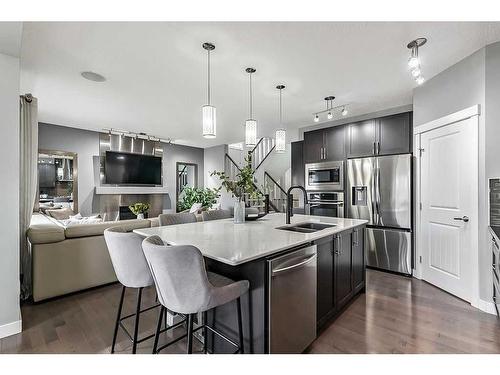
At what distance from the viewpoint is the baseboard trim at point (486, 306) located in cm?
243

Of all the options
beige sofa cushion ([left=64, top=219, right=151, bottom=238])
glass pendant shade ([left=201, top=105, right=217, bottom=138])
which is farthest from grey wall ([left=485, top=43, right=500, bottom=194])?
beige sofa cushion ([left=64, top=219, right=151, bottom=238])

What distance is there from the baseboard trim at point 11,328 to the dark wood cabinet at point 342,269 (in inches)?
110

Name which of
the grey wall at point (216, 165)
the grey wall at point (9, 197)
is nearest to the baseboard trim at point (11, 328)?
the grey wall at point (9, 197)

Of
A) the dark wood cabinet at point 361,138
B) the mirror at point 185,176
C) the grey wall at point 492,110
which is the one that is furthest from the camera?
the mirror at point 185,176

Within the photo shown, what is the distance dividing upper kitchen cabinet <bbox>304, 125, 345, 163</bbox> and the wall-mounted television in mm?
4327

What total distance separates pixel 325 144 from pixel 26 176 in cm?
437

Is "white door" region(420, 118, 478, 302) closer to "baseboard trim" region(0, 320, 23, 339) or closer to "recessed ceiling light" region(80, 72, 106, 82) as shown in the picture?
"recessed ceiling light" region(80, 72, 106, 82)

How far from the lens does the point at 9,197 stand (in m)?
2.12

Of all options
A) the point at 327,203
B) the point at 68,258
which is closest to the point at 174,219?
the point at 68,258

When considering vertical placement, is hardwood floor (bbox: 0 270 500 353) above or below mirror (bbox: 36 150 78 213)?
below

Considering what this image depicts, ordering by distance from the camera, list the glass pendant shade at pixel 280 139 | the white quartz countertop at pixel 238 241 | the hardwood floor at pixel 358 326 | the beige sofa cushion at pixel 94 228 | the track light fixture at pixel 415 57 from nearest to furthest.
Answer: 1. the white quartz countertop at pixel 238 241
2. the hardwood floor at pixel 358 326
3. the track light fixture at pixel 415 57
4. the beige sofa cushion at pixel 94 228
5. the glass pendant shade at pixel 280 139

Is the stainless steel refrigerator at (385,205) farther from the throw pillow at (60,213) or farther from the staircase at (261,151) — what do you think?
the throw pillow at (60,213)

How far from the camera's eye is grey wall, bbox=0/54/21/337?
6.86 ft
